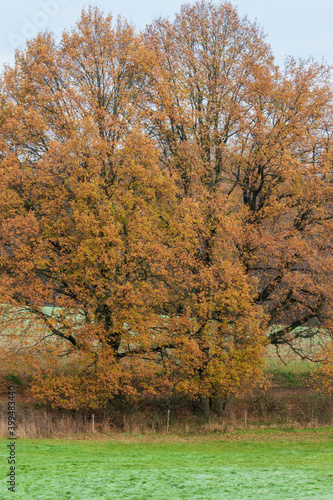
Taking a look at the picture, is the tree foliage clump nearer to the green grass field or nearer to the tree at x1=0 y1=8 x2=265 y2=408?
the tree at x1=0 y1=8 x2=265 y2=408

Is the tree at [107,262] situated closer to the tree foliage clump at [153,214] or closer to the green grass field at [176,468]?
the tree foliage clump at [153,214]

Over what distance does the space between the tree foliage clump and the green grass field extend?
245 cm

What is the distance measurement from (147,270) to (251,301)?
4416 mm

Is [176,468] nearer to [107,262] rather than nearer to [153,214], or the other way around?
[107,262]

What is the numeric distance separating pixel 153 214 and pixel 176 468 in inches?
429

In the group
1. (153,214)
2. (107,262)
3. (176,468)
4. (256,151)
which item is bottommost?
(176,468)

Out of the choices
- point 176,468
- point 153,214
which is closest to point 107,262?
point 153,214

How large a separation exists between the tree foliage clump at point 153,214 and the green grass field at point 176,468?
2.45 m

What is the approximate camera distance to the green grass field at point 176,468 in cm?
1072

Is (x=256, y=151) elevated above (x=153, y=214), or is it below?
above

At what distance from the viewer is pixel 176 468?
13.6 metres

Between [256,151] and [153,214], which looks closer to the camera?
[153,214]

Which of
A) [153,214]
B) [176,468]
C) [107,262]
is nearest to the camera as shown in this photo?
[176,468]

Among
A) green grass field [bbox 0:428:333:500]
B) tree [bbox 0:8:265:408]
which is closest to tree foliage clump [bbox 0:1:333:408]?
tree [bbox 0:8:265:408]
